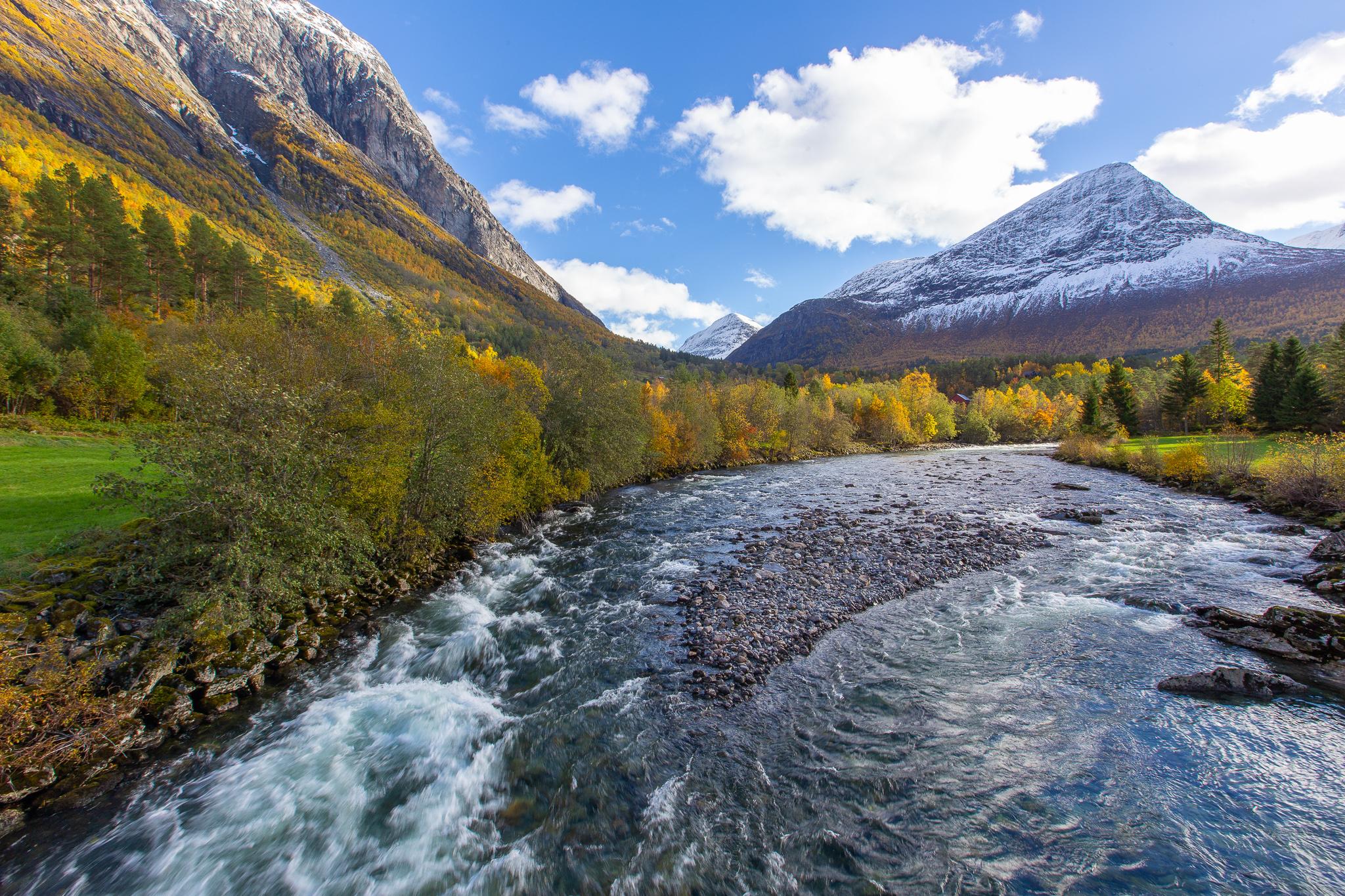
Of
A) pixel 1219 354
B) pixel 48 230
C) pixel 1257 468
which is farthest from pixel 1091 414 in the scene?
pixel 48 230

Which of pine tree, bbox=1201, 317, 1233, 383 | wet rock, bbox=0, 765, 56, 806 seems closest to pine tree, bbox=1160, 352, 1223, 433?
pine tree, bbox=1201, 317, 1233, 383

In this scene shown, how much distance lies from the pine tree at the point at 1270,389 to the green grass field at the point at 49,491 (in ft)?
301

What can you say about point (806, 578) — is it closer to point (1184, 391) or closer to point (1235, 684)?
point (1235, 684)

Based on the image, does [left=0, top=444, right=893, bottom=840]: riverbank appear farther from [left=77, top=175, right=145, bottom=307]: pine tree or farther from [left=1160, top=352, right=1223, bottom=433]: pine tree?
[left=1160, top=352, right=1223, bottom=433]: pine tree

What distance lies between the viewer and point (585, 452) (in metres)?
34.6

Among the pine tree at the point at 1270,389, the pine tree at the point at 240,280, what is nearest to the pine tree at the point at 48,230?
the pine tree at the point at 240,280

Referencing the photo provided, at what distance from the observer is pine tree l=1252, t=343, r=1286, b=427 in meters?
54.6

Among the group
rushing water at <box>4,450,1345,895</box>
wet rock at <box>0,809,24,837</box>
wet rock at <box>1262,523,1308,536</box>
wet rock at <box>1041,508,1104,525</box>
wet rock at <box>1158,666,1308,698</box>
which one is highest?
wet rock at <box>0,809,24,837</box>

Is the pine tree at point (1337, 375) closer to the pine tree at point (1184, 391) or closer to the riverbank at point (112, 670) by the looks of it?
the pine tree at point (1184, 391)

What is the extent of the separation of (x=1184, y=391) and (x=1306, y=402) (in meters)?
19.6

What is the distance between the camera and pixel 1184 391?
68.4 meters

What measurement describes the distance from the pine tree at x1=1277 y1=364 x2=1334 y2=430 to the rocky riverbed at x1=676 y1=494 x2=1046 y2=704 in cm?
5361

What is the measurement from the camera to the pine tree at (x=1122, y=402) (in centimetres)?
7400

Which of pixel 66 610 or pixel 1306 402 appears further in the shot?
pixel 1306 402
